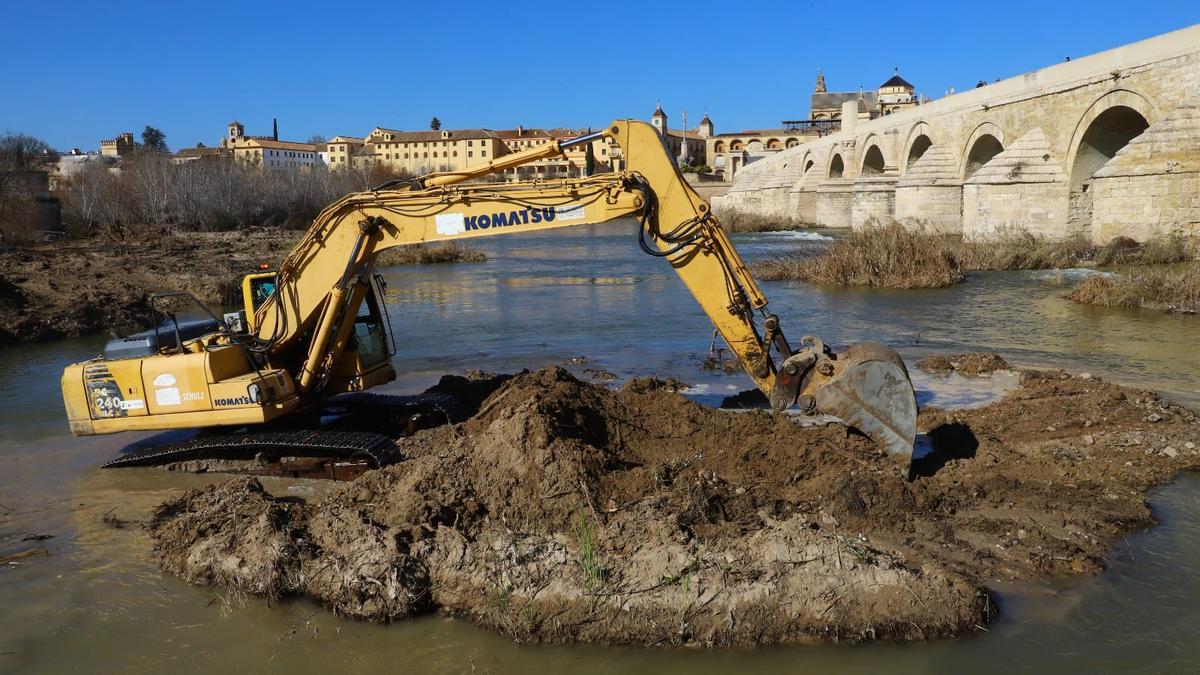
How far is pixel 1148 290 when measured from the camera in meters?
16.6

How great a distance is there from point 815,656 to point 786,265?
20.8m

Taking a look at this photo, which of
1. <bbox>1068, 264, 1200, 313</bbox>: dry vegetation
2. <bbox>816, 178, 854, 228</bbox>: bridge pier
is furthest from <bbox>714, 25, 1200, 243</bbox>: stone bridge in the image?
<bbox>1068, 264, 1200, 313</bbox>: dry vegetation

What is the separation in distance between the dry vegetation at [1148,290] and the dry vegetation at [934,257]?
3.52 meters

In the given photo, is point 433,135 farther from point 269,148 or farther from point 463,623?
point 463,623

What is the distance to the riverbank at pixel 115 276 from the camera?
17.2 metres

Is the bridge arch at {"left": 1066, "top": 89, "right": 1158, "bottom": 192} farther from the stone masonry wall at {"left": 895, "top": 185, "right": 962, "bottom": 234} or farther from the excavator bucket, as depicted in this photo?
the excavator bucket

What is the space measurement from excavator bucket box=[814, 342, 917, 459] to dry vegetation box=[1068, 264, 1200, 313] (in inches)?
510

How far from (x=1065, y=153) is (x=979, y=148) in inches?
326

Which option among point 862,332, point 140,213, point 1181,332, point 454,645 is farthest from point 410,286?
point 140,213

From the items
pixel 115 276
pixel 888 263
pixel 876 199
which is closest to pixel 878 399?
pixel 888 263

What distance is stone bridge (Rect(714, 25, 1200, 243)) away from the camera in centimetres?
2147

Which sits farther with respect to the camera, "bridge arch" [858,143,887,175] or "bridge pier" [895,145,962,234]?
"bridge arch" [858,143,887,175]

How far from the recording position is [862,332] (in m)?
15.5

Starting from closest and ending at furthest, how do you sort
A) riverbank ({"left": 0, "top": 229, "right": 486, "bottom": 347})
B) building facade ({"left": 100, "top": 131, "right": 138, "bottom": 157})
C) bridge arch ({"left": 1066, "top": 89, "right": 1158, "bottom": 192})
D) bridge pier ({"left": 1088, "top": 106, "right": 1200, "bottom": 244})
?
riverbank ({"left": 0, "top": 229, "right": 486, "bottom": 347}) → bridge pier ({"left": 1088, "top": 106, "right": 1200, "bottom": 244}) → bridge arch ({"left": 1066, "top": 89, "right": 1158, "bottom": 192}) → building facade ({"left": 100, "top": 131, "right": 138, "bottom": 157})
